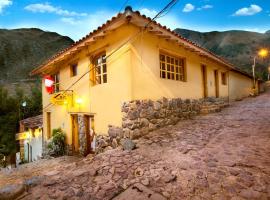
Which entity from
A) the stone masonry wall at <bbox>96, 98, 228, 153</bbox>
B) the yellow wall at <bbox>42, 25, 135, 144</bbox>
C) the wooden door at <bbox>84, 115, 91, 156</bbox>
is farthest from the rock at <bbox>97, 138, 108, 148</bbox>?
the wooden door at <bbox>84, 115, 91, 156</bbox>

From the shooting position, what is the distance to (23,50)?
50.3m

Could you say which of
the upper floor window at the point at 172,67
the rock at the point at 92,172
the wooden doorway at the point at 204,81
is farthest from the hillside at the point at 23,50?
the rock at the point at 92,172

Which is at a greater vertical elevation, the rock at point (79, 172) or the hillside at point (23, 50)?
the hillside at point (23, 50)

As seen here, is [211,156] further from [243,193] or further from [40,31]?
[40,31]

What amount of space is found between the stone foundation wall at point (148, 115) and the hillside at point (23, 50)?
115ft

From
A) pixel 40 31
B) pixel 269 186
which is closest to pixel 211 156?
pixel 269 186

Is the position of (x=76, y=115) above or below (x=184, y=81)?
below

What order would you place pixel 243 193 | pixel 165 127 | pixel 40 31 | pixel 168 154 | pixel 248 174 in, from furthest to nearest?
pixel 40 31 < pixel 165 127 < pixel 168 154 < pixel 248 174 < pixel 243 193

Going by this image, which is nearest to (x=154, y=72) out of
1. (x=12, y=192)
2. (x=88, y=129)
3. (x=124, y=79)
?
(x=124, y=79)

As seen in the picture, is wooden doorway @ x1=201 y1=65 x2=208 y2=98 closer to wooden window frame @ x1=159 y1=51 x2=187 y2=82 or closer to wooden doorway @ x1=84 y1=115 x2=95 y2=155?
wooden window frame @ x1=159 y1=51 x2=187 y2=82

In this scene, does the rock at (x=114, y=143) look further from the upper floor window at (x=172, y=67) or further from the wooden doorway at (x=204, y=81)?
the wooden doorway at (x=204, y=81)

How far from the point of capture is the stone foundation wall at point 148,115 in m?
7.35

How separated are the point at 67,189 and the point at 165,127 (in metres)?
5.03

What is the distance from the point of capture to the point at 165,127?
28.3ft
